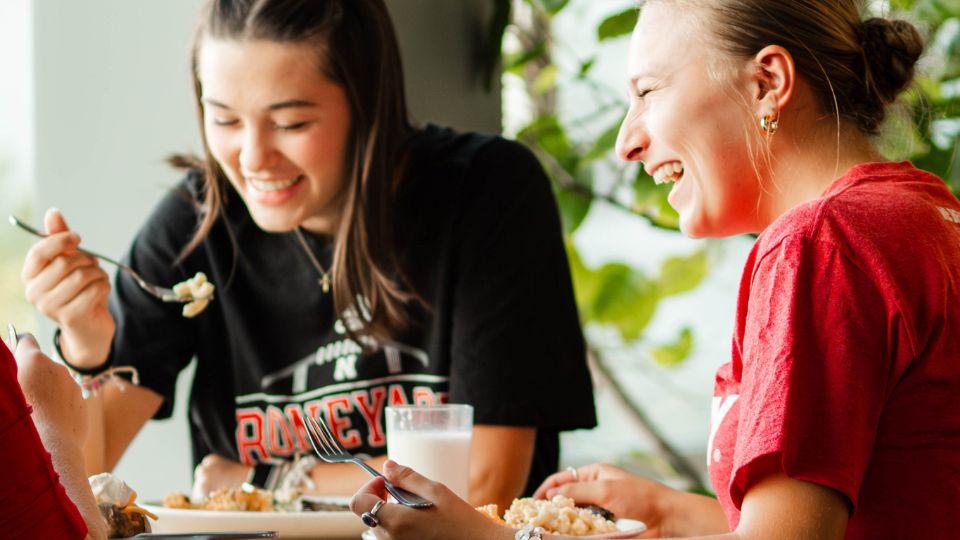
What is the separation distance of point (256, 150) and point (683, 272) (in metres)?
1.18

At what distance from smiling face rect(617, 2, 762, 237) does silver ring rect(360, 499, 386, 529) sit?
1.26 ft

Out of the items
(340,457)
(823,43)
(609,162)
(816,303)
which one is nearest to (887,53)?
(823,43)

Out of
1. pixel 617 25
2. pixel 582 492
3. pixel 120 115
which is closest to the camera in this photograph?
pixel 582 492

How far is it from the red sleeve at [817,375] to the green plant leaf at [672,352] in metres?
1.74

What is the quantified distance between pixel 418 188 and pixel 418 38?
0.57 meters

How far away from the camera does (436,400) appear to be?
65.9 inches

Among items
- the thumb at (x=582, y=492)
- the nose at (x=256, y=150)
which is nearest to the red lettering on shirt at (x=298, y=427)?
the nose at (x=256, y=150)

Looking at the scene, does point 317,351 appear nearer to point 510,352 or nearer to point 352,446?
point 352,446

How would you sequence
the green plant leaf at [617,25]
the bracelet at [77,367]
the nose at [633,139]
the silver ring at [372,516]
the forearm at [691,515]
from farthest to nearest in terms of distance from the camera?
the green plant leaf at [617,25]
the bracelet at [77,367]
the forearm at [691,515]
the nose at [633,139]
the silver ring at [372,516]

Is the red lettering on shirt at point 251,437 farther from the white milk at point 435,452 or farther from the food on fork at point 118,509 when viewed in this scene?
the food on fork at point 118,509

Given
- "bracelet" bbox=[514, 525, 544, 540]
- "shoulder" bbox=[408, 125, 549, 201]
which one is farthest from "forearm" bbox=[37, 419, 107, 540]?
"shoulder" bbox=[408, 125, 549, 201]

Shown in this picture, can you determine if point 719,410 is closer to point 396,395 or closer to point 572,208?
point 396,395

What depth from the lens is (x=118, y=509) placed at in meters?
1.00

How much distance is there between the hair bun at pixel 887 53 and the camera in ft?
3.39
